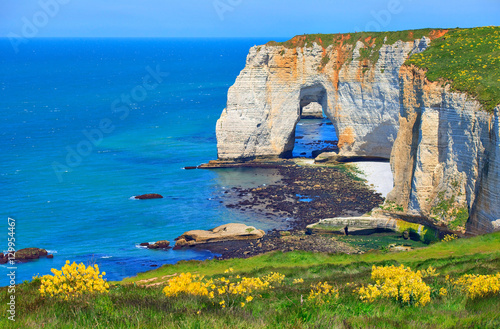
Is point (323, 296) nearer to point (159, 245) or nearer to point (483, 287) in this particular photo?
point (483, 287)

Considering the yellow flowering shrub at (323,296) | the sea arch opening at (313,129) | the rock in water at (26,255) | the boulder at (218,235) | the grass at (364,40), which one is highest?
the grass at (364,40)

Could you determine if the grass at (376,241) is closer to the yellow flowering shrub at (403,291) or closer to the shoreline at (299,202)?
the shoreline at (299,202)

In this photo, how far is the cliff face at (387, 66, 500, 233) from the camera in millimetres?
37531

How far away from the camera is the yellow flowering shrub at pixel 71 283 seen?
16097 millimetres

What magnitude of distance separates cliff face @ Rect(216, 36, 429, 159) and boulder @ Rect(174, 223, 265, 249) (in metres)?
24.3

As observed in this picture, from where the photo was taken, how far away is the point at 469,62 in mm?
45375

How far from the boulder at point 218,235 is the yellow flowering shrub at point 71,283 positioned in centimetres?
2984

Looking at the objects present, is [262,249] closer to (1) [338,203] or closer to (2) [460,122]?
(1) [338,203]

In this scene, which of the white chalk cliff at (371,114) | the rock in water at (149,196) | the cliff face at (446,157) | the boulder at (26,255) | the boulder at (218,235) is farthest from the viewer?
the rock in water at (149,196)

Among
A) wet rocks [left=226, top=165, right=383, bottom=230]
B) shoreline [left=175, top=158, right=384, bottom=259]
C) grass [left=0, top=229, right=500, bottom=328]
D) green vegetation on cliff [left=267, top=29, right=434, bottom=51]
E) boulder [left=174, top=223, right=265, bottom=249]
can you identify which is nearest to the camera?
grass [left=0, top=229, right=500, bottom=328]

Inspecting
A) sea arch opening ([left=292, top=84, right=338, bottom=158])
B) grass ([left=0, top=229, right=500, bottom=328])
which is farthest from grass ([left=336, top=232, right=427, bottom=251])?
sea arch opening ([left=292, top=84, right=338, bottom=158])

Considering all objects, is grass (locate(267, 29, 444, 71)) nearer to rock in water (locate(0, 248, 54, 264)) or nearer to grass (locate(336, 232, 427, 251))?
grass (locate(336, 232, 427, 251))

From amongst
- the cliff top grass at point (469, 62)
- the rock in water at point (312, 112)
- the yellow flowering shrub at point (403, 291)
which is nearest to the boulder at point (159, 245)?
the cliff top grass at point (469, 62)

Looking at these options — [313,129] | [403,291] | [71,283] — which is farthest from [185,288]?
[313,129]
